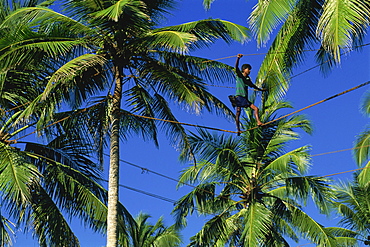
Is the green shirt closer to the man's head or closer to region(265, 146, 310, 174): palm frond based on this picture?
the man's head

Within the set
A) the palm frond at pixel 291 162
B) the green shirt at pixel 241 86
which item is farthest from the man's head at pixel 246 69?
the palm frond at pixel 291 162

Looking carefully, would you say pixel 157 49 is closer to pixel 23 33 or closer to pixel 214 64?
pixel 214 64

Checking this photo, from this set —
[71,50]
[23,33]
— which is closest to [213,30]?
[71,50]

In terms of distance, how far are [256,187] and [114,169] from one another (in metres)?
5.14

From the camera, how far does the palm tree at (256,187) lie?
17.5 metres

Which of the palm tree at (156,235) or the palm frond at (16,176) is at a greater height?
the palm tree at (156,235)

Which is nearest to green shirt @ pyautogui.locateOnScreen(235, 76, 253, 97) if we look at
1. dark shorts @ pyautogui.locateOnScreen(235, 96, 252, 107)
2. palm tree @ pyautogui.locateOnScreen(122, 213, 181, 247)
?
dark shorts @ pyautogui.locateOnScreen(235, 96, 252, 107)

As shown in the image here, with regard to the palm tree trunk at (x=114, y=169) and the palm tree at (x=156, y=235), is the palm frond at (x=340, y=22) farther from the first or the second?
the palm tree at (x=156, y=235)

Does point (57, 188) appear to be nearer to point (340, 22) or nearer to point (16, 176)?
point (16, 176)

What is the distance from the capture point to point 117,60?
14867 millimetres

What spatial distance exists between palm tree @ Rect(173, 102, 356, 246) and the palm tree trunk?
3032 mm

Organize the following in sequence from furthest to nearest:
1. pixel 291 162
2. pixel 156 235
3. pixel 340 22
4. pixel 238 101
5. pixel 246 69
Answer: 1. pixel 156 235
2. pixel 291 162
3. pixel 246 69
4. pixel 238 101
5. pixel 340 22

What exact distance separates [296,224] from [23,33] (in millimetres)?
8179

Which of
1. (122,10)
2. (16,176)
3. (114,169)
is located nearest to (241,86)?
(122,10)
